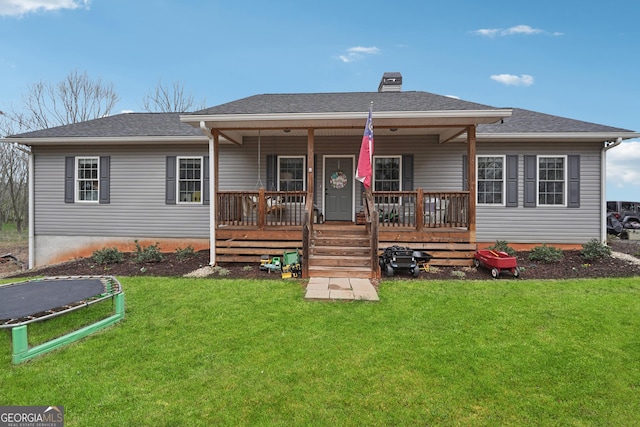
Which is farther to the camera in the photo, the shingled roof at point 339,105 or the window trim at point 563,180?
the window trim at point 563,180

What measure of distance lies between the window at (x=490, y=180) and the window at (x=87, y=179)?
36.2ft

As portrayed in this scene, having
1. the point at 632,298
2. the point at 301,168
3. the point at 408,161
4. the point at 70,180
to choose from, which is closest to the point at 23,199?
the point at 70,180

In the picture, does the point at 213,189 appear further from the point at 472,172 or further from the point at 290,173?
the point at 472,172

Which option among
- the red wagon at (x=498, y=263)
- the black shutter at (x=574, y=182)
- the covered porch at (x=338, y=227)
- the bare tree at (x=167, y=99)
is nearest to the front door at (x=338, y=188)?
the covered porch at (x=338, y=227)

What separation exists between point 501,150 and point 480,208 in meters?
1.67

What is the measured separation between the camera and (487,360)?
2.80m

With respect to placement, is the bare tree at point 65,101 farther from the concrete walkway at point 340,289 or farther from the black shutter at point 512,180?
the black shutter at point 512,180

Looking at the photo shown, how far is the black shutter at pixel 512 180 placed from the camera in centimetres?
827

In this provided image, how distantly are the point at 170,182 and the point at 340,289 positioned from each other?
21.2 ft

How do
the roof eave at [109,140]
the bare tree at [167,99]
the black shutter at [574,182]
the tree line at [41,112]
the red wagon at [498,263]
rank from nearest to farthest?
the red wagon at [498,263] → the black shutter at [574,182] → the roof eave at [109,140] → the tree line at [41,112] → the bare tree at [167,99]

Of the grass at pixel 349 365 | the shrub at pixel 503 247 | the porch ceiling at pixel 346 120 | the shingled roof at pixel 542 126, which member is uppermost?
the shingled roof at pixel 542 126

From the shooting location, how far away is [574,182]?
322 inches

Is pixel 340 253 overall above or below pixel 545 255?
above

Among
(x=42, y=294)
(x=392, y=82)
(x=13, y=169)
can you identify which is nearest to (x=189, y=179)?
(x=42, y=294)
